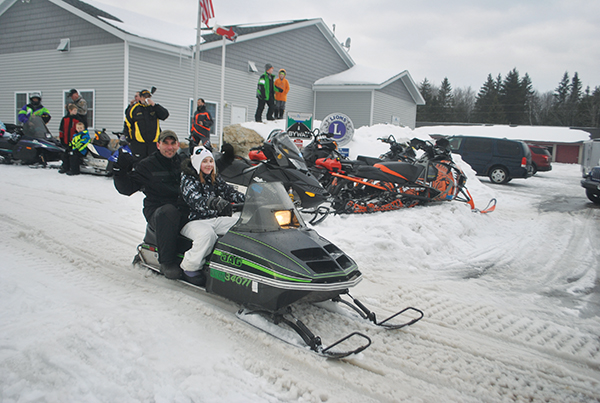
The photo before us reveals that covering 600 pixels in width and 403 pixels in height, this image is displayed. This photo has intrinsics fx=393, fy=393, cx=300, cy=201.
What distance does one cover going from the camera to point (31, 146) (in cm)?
973

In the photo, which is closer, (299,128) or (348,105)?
(299,128)

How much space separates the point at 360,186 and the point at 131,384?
5.23 metres

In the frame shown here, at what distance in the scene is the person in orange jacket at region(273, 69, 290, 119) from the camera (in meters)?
12.2

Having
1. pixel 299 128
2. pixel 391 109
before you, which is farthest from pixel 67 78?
pixel 391 109

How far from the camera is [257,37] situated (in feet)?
51.1

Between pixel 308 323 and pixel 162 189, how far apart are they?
1.69 m

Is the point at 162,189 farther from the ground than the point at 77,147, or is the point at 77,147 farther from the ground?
the point at 77,147

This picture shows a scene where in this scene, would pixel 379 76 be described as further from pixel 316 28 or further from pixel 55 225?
pixel 55 225

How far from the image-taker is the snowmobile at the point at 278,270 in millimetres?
2543

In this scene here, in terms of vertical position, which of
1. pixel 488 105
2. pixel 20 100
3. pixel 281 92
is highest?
pixel 488 105

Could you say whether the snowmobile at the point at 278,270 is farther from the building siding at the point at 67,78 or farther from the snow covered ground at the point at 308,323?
the building siding at the point at 67,78

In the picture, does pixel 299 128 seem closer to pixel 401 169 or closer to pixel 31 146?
pixel 401 169

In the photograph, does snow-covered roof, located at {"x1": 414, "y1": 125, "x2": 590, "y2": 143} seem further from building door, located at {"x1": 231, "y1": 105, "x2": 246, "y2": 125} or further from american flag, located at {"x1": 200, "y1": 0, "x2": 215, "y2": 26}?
american flag, located at {"x1": 200, "y1": 0, "x2": 215, "y2": 26}

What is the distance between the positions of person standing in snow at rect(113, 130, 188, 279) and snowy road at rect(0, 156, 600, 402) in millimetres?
379
